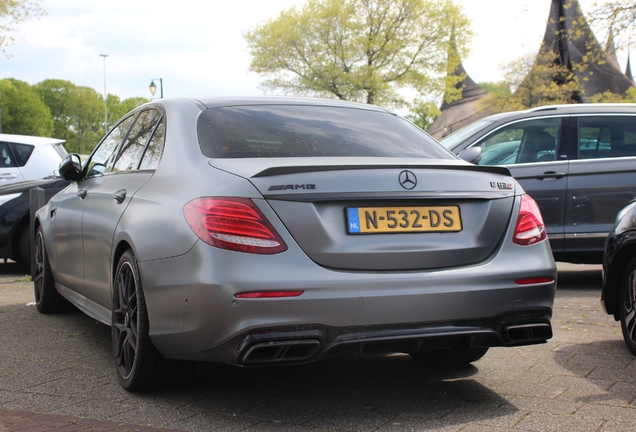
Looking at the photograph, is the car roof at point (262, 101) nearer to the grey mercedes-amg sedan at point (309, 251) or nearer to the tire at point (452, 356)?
the grey mercedes-amg sedan at point (309, 251)

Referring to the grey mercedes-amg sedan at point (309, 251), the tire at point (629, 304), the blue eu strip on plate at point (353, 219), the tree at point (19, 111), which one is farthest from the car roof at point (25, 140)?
the tree at point (19, 111)

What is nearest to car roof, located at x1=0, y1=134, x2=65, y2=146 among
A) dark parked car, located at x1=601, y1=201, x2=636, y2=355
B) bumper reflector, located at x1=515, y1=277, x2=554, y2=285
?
dark parked car, located at x1=601, y1=201, x2=636, y2=355

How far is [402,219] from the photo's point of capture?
3.55m

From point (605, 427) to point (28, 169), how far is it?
11211 mm

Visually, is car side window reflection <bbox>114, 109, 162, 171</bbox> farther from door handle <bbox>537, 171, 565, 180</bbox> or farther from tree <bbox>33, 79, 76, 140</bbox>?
tree <bbox>33, 79, 76, 140</bbox>

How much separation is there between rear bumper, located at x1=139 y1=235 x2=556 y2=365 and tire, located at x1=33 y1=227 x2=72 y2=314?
10.7ft

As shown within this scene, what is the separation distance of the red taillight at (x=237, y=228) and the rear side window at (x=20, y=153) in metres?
10.3

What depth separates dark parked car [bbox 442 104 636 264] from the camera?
313 inches

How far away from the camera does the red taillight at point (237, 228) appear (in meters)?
3.35

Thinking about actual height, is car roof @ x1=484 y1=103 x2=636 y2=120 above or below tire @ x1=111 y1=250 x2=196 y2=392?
above

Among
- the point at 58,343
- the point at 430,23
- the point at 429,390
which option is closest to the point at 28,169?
the point at 58,343

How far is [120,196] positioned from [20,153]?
919 centimetres

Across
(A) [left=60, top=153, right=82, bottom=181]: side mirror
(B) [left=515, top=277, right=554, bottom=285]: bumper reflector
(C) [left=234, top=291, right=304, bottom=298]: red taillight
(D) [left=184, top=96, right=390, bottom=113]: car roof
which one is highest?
(D) [left=184, top=96, right=390, bottom=113]: car roof

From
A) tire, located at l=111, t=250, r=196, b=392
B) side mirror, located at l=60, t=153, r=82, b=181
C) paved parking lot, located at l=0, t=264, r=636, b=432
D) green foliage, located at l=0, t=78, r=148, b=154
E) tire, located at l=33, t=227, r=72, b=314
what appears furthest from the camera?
→ green foliage, located at l=0, t=78, r=148, b=154
